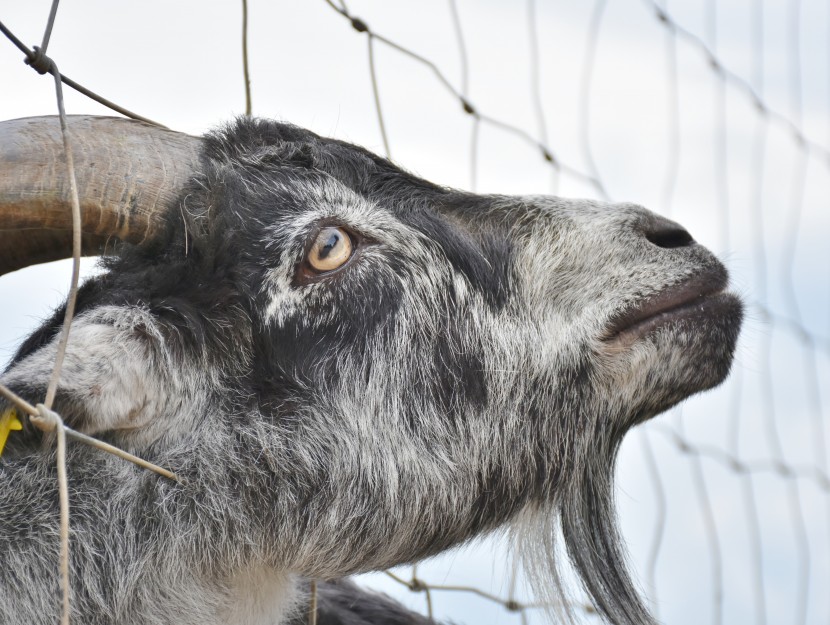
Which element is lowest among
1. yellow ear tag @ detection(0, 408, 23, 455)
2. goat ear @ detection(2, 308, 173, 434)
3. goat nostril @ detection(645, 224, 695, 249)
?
yellow ear tag @ detection(0, 408, 23, 455)

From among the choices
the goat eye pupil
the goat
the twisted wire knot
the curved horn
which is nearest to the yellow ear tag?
the goat

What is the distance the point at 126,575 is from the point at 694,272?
153 centimetres

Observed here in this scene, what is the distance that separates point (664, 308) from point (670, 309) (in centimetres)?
2

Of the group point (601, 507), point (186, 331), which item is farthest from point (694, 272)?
point (186, 331)

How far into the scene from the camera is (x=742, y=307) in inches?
103

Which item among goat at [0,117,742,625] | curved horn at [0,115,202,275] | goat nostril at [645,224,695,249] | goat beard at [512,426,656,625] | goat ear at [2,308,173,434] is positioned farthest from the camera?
goat beard at [512,426,656,625]

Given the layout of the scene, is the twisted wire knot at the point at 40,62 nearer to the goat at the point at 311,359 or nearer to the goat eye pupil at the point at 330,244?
the goat at the point at 311,359

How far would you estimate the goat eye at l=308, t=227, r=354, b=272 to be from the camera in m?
2.54

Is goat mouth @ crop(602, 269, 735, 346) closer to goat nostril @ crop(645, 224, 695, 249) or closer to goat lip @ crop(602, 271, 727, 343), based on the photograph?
goat lip @ crop(602, 271, 727, 343)

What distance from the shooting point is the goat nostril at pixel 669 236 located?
2.67 meters

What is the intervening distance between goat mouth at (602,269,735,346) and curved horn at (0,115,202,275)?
1.14 meters

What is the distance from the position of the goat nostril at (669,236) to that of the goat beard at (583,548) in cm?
55

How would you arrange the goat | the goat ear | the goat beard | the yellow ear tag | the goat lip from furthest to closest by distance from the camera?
the goat beard < the goat lip < the goat < the goat ear < the yellow ear tag

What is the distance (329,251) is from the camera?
2.55 metres
